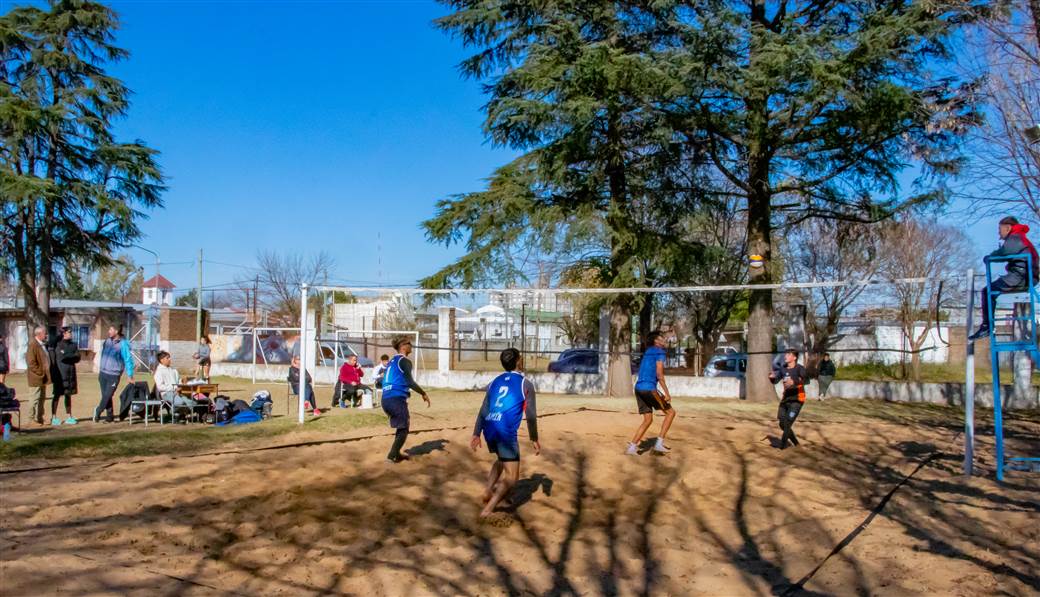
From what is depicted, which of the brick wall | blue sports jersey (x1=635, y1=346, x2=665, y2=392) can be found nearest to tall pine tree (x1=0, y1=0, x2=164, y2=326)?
the brick wall

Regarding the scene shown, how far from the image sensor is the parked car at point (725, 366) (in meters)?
23.8

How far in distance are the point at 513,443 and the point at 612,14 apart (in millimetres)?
14910

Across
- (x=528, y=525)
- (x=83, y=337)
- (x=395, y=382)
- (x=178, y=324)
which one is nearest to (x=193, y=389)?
(x=395, y=382)

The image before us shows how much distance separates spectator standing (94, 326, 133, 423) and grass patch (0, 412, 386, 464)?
4.16 ft

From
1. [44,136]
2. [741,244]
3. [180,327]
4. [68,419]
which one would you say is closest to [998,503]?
[68,419]

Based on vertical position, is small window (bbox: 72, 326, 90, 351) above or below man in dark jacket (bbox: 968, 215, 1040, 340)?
below

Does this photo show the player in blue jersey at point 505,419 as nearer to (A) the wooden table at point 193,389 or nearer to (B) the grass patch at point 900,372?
(A) the wooden table at point 193,389

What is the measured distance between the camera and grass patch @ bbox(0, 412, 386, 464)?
34.9ft

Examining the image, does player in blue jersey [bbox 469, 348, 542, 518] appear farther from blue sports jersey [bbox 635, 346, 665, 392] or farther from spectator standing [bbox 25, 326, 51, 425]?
spectator standing [bbox 25, 326, 51, 425]

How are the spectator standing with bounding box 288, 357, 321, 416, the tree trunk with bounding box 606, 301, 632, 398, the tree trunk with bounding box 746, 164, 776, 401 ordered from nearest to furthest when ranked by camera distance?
the spectator standing with bounding box 288, 357, 321, 416, the tree trunk with bounding box 746, 164, 776, 401, the tree trunk with bounding box 606, 301, 632, 398

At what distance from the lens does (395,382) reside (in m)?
10.1

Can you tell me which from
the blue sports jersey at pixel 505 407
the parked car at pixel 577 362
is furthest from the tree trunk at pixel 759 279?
the blue sports jersey at pixel 505 407

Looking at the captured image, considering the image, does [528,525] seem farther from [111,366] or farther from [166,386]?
[111,366]

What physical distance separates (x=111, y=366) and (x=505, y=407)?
29.8 ft
